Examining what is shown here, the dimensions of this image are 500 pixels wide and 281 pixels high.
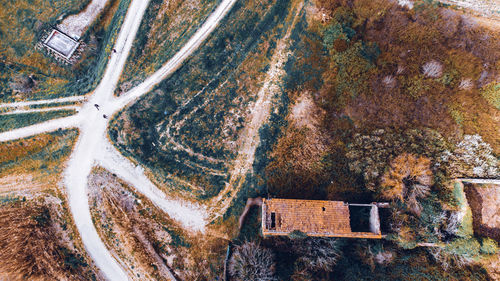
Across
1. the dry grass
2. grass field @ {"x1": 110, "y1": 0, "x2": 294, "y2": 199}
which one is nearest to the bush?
grass field @ {"x1": 110, "y1": 0, "x2": 294, "y2": 199}

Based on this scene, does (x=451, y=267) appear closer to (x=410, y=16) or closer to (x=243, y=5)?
(x=410, y=16)

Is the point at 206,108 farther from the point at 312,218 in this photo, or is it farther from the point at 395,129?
the point at 395,129

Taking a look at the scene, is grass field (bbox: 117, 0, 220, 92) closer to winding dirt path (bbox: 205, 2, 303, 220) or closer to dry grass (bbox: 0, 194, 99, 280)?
winding dirt path (bbox: 205, 2, 303, 220)

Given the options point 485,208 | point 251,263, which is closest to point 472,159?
point 485,208

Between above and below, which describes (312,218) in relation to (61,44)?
below

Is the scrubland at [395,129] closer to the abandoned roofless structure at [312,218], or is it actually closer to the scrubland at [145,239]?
the abandoned roofless structure at [312,218]

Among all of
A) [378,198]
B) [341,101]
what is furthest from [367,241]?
[341,101]
